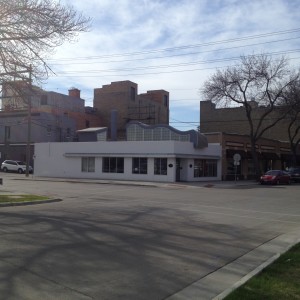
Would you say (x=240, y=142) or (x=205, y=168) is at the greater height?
(x=240, y=142)

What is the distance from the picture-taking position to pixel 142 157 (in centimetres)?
4344

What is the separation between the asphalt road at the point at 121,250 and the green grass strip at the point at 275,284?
0.48 meters

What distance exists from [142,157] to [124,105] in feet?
102

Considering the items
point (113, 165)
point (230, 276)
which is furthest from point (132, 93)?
point (230, 276)

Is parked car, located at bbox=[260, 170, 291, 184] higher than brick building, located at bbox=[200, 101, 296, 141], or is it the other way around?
brick building, located at bbox=[200, 101, 296, 141]

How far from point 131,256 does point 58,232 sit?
2905 mm

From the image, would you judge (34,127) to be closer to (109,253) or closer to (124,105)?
(124,105)

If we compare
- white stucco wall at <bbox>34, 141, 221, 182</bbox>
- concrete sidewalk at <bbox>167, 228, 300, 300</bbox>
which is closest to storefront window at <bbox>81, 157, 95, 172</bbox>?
white stucco wall at <bbox>34, 141, 221, 182</bbox>

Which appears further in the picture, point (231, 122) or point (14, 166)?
point (231, 122)

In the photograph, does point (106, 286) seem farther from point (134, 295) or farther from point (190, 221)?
point (190, 221)

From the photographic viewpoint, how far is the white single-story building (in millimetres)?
42031

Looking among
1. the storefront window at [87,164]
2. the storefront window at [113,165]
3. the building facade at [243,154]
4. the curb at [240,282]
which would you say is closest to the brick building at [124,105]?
the building facade at [243,154]

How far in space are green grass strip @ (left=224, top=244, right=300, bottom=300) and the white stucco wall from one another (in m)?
33.3

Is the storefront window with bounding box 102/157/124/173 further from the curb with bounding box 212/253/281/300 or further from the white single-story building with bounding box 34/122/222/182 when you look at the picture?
A: the curb with bounding box 212/253/281/300
